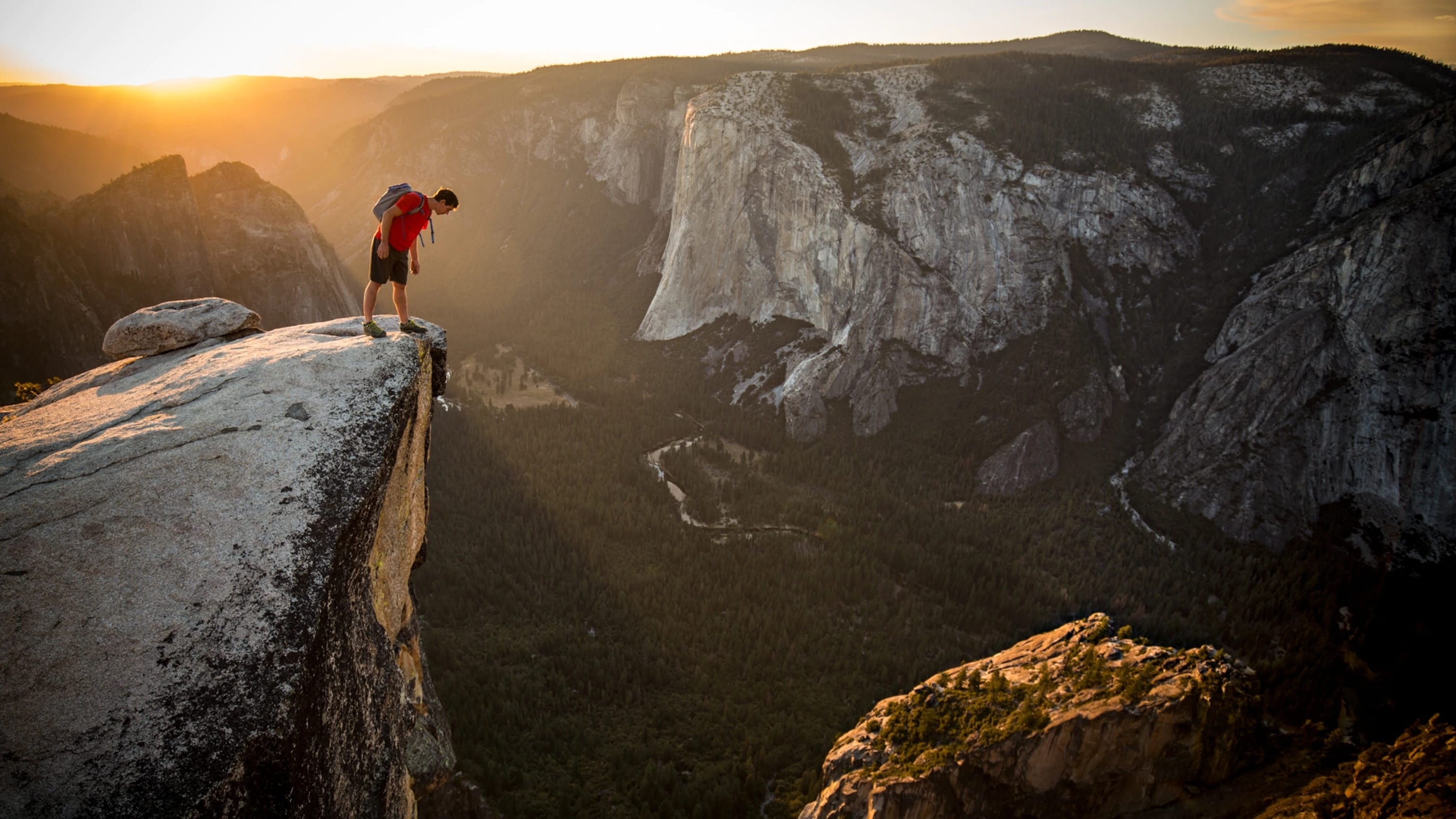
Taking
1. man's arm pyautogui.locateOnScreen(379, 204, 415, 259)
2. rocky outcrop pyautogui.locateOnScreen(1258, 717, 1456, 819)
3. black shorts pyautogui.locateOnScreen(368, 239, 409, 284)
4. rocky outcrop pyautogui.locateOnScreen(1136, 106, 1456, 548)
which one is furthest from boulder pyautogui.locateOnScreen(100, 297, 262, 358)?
rocky outcrop pyautogui.locateOnScreen(1136, 106, 1456, 548)

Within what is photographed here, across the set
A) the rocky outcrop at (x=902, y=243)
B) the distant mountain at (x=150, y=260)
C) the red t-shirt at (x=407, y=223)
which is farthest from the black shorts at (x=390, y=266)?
the rocky outcrop at (x=902, y=243)

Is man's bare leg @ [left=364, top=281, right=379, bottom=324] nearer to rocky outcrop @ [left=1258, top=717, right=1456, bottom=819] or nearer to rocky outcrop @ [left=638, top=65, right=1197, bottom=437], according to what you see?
rocky outcrop @ [left=1258, top=717, right=1456, bottom=819]

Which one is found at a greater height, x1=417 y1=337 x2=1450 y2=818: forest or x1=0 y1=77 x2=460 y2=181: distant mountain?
x1=0 y1=77 x2=460 y2=181: distant mountain

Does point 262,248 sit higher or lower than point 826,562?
higher

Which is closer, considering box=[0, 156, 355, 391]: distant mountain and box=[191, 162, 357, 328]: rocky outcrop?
box=[0, 156, 355, 391]: distant mountain

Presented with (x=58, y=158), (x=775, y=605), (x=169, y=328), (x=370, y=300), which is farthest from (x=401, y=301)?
(x=58, y=158)

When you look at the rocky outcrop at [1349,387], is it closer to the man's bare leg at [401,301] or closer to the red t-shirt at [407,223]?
the man's bare leg at [401,301]

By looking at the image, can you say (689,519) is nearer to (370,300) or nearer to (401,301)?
(401,301)
